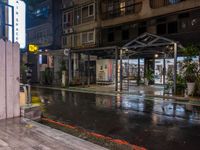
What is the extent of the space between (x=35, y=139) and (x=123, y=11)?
2105 cm

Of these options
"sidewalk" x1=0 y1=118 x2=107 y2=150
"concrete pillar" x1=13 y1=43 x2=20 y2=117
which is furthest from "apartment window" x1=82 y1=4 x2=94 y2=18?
"sidewalk" x1=0 y1=118 x2=107 y2=150

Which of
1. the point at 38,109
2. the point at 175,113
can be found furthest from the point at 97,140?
the point at 175,113

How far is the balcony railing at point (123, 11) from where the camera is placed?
73.1ft

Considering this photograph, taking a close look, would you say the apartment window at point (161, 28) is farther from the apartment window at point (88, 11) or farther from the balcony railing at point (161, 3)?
the apartment window at point (88, 11)

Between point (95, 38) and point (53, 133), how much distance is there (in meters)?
21.2

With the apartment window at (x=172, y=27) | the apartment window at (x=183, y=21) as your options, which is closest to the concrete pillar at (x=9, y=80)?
the apartment window at (x=183, y=21)

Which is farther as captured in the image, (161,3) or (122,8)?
(122,8)

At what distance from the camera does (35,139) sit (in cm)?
473

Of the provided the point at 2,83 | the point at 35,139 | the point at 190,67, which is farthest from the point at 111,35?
the point at 35,139

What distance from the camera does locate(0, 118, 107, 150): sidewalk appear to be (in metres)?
4.27

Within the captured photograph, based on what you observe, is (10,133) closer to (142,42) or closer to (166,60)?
(142,42)

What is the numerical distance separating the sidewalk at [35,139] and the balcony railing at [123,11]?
18993 millimetres

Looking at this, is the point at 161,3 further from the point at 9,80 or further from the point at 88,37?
the point at 9,80

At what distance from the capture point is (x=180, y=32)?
61.1 feet
